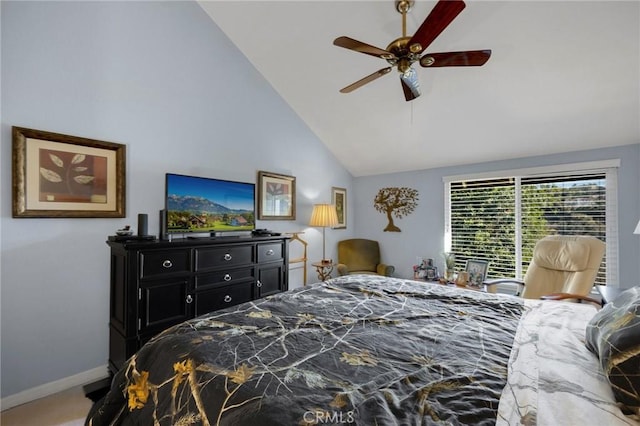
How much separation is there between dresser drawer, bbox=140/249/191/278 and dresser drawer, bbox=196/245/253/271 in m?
0.11

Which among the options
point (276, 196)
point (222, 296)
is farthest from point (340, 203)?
point (222, 296)

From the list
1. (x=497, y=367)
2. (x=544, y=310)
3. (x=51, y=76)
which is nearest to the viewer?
(x=497, y=367)

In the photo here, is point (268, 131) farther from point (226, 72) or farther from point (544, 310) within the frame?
point (544, 310)

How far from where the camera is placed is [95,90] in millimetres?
2357

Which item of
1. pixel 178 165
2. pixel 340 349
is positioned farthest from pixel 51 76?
pixel 340 349

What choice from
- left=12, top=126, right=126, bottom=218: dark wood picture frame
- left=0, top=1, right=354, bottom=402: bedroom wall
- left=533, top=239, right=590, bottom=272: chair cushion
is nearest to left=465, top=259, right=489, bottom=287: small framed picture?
left=533, top=239, right=590, bottom=272: chair cushion

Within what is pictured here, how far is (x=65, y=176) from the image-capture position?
2215 mm

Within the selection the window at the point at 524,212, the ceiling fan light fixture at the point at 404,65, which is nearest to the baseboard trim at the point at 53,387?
the ceiling fan light fixture at the point at 404,65

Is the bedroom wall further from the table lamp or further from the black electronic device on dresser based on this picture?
the table lamp

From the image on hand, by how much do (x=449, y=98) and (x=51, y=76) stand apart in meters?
3.58

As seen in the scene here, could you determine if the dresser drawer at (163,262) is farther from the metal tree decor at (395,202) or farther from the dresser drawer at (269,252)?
the metal tree decor at (395,202)

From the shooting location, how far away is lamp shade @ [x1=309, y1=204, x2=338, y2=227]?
4.09 m

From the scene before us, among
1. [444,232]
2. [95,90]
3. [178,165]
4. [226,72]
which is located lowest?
[444,232]

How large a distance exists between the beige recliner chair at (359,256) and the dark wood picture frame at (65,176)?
3.19 meters
